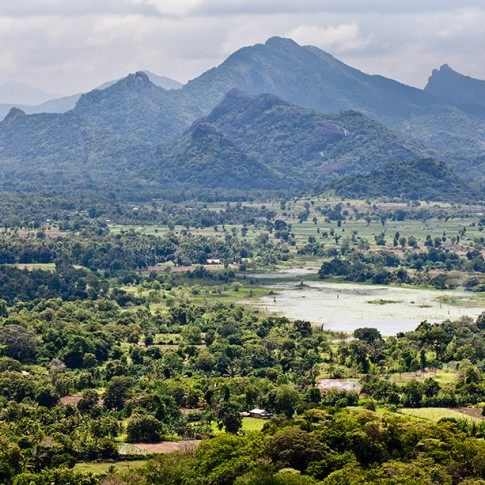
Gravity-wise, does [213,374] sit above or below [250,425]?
above

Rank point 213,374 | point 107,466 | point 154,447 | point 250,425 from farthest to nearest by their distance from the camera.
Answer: point 213,374
point 250,425
point 154,447
point 107,466

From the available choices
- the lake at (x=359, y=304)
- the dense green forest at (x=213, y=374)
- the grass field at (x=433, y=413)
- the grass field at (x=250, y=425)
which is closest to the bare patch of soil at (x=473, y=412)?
the dense green forest at (x=213, y=374)

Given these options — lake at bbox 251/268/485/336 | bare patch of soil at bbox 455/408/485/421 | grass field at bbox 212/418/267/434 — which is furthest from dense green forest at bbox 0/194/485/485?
lake at bbox 251/268/485/336

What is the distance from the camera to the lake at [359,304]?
9756 centimetres

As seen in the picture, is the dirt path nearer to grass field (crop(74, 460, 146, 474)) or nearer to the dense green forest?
the dense green forest

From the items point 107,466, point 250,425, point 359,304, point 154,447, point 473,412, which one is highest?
point 359,304

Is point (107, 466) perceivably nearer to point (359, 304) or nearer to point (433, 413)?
point (433, 413)

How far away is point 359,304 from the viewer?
359ft

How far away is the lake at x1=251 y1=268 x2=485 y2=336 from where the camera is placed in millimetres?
97562

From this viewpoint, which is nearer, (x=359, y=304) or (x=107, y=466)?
(x=107, y=466)

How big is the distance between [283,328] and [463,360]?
60.6ft

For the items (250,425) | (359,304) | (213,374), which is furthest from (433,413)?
(359,304)

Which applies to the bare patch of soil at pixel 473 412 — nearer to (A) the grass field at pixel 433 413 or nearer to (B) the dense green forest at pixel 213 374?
(B) the dense green forest at pixel 213 374

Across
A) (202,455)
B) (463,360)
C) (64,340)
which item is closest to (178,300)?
(64,340)
